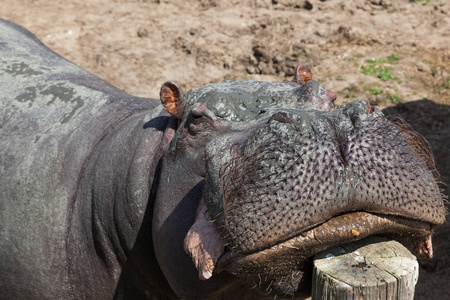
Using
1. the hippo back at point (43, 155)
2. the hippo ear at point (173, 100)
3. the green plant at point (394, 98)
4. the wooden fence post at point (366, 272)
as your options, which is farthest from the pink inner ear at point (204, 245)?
the green plant at point (394, 98)

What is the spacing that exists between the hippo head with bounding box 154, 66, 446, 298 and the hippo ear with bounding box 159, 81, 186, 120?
0.49 meters

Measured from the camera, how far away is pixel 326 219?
2.12 m

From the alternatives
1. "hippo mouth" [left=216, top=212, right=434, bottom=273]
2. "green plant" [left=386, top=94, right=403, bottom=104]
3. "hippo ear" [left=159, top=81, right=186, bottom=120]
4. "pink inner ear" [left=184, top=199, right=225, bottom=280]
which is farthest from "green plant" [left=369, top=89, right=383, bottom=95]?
"pink inner ear" [left=184, top=199, right=225, bottom=280]

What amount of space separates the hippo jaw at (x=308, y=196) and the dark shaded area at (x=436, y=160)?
1.50 m

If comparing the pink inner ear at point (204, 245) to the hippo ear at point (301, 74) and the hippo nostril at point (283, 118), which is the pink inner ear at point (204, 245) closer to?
the hippo nostril at point (283, 118)

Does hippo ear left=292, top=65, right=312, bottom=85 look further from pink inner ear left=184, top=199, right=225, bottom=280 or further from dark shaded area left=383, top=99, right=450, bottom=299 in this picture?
dark shaded area left=383, top=99, right=450, bottom=299

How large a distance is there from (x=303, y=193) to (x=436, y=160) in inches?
164

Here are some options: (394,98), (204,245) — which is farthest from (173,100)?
(394,98)

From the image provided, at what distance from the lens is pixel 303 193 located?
2111 millimetres

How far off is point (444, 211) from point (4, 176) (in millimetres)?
2459

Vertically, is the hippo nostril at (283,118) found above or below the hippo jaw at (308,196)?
above

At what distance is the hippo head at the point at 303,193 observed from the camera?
211 centimetres

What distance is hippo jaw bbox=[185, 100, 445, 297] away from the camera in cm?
211

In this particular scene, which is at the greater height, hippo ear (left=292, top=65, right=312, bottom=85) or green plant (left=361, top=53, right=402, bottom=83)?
hippo ear (left=292, top=65, right=312, bottom=85)
